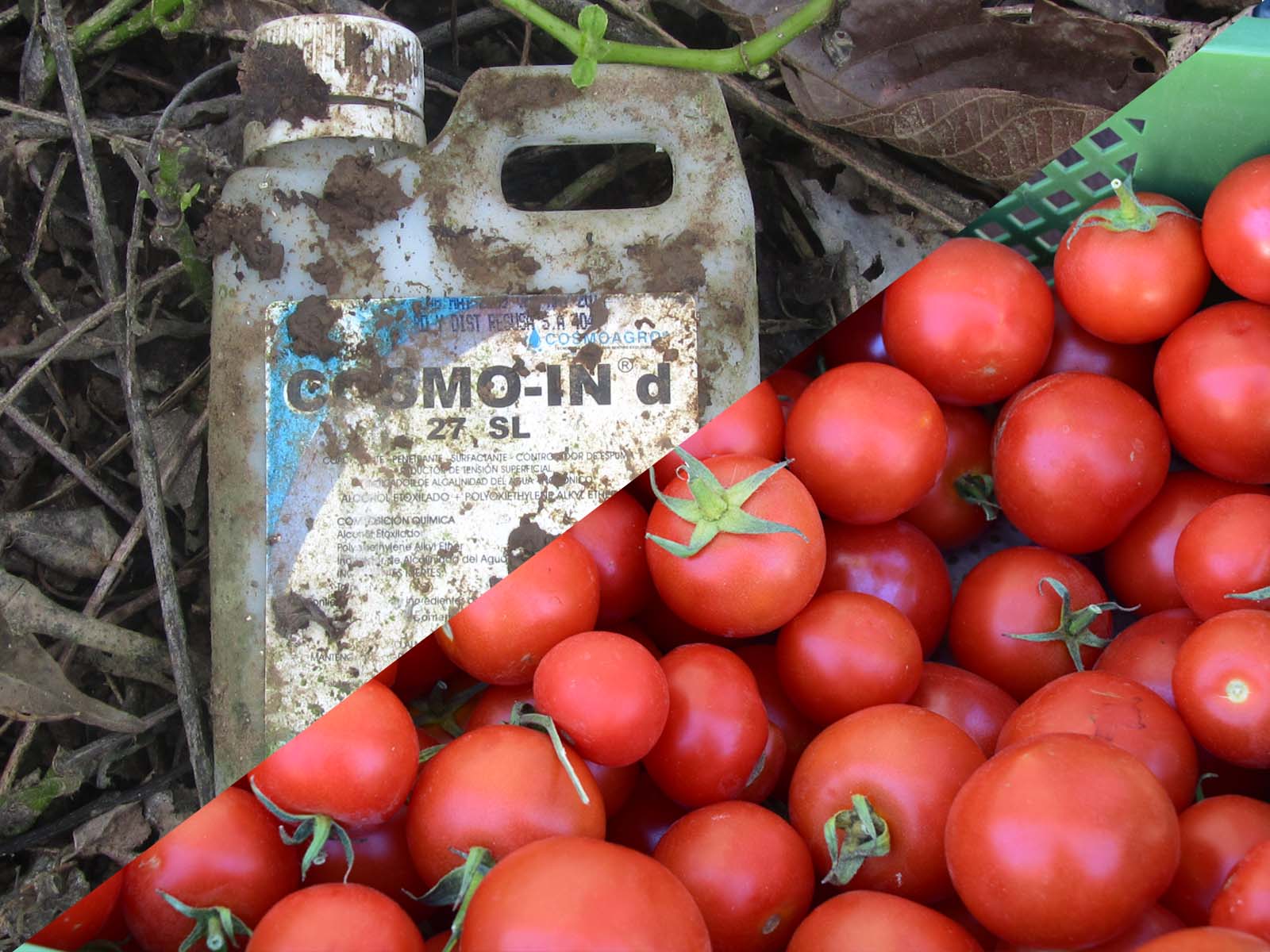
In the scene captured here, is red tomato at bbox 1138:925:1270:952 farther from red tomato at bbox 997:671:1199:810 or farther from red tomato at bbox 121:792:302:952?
red tomato at bbox 121:792:302:952

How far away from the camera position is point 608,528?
81 centimetres

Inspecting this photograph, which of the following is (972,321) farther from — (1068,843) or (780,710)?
(1068,843)

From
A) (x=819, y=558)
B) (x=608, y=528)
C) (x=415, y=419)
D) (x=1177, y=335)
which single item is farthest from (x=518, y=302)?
(x=1177, y=335)

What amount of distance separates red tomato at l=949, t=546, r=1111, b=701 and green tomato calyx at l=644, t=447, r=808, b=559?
20cm

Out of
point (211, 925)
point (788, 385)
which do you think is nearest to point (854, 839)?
point (211, 925)

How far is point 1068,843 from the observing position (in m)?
0.53

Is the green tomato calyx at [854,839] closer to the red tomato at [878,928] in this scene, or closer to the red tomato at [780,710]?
the red tomato at [878,928]

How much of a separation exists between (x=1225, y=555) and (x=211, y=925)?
66 cm

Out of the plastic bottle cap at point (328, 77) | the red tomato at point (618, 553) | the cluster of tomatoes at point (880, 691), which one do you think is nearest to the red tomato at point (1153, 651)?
the cluster of tomatoes at point (880, 691)

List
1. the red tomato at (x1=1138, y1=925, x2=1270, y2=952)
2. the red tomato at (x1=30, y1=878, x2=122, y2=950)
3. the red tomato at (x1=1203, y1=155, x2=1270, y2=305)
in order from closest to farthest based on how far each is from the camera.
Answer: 1. the red tomato at (x1=1138, y1=925, x2=1270, y2=952)
2. the red tomato at (x1=30, y1=878, x2=122, y2=950)
3. the red tomato at (x1=1203, y1=155, x2=1270, y2=305)

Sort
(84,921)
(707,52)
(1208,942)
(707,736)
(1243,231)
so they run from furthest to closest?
(707,52), (1243,231), (707,736), (84,921), (1208,942)

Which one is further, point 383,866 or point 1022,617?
point 1022,617

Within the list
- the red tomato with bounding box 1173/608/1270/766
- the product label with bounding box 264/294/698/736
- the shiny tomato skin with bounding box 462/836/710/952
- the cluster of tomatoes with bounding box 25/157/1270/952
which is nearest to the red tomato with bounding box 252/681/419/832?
the cluster of tomatoes with bounding box 25/157/1270/952

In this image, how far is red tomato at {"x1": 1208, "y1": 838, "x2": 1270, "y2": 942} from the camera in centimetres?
50
